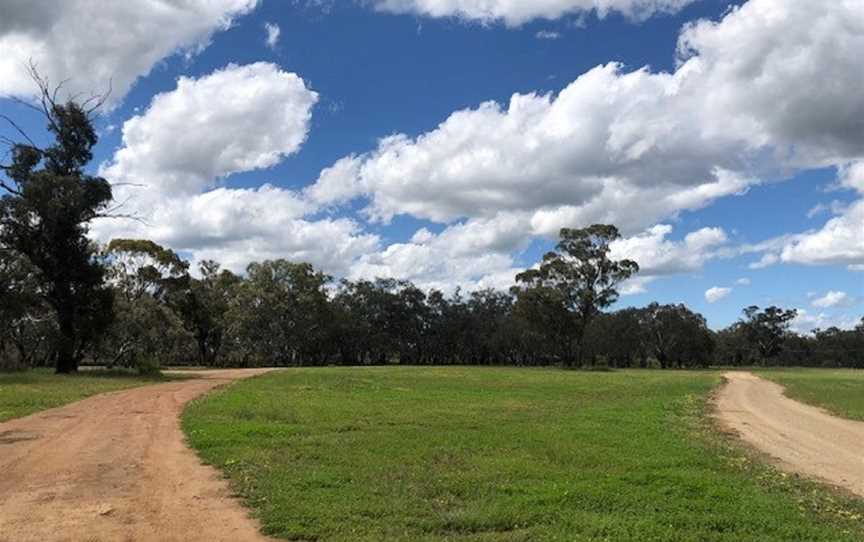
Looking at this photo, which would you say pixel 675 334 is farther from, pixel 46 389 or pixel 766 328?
pixel 46 389

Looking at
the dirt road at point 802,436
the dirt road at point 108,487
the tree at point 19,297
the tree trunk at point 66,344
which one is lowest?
the dirt road at point 108,487

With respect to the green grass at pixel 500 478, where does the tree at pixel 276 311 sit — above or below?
above

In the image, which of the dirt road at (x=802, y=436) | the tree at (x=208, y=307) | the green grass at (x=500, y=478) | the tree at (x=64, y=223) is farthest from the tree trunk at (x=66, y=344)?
the tree at (x=208, y=307)

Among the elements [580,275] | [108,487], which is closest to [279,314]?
[580,275]

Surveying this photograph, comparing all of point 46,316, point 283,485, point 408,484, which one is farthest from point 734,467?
point 46,316

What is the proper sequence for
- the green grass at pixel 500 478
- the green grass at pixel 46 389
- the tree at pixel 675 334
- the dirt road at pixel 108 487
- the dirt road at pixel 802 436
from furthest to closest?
the tree at pixel 675 334 < the green grass at pixel 46 389 < the dirt road at pixel 802 436 < the green grass at pixel 500 478 < the dirt road at pixel 108 487

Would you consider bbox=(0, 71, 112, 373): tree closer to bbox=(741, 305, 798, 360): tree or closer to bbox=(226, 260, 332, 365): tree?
bbox=(226, 260, 332, 365): tree

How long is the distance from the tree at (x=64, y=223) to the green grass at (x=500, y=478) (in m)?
26.1

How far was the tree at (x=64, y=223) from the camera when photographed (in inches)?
1746

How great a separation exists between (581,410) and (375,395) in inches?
377

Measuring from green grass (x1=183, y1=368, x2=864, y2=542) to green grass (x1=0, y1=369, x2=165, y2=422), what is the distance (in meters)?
5.26

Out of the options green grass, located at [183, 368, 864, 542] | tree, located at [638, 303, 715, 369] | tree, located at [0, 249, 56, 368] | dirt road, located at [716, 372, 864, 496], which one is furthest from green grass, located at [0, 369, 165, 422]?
tree, located at [638, 303, 715, 369]

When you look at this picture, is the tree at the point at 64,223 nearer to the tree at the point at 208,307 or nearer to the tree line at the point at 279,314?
the tree line at the point at 279,314

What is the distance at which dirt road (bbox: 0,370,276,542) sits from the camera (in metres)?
9.01
